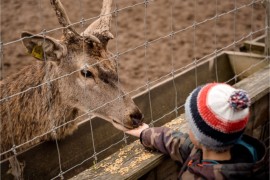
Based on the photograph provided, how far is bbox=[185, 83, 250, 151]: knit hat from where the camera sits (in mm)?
2416

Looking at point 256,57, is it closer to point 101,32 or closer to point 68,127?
point 101,32

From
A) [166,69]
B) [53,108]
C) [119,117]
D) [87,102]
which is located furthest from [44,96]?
[166,69]

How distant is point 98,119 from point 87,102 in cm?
38

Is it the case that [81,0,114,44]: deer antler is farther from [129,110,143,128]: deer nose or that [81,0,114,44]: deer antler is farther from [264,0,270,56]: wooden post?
[264,0,270,56]: wooden post

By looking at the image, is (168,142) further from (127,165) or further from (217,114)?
Result: (217,114)

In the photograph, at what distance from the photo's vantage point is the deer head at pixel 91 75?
3.58 metres

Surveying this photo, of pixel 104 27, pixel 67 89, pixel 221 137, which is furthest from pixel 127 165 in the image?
pixel 104 27

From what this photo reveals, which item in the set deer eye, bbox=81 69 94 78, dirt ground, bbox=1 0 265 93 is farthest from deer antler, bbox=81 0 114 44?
dirt ground, bbox=1 0 265 93

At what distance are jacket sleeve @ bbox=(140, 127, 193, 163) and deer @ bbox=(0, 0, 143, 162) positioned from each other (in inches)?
14.8

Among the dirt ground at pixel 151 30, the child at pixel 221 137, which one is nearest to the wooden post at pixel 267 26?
the dirt ground at pixel 151 30

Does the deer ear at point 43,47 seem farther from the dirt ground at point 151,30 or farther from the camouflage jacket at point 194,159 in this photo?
the dirt ground at point 151,30

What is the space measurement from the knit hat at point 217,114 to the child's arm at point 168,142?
1.43ft

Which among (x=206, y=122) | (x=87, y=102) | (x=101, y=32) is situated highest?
(x=101, y=32)

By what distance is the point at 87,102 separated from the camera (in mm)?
3799
